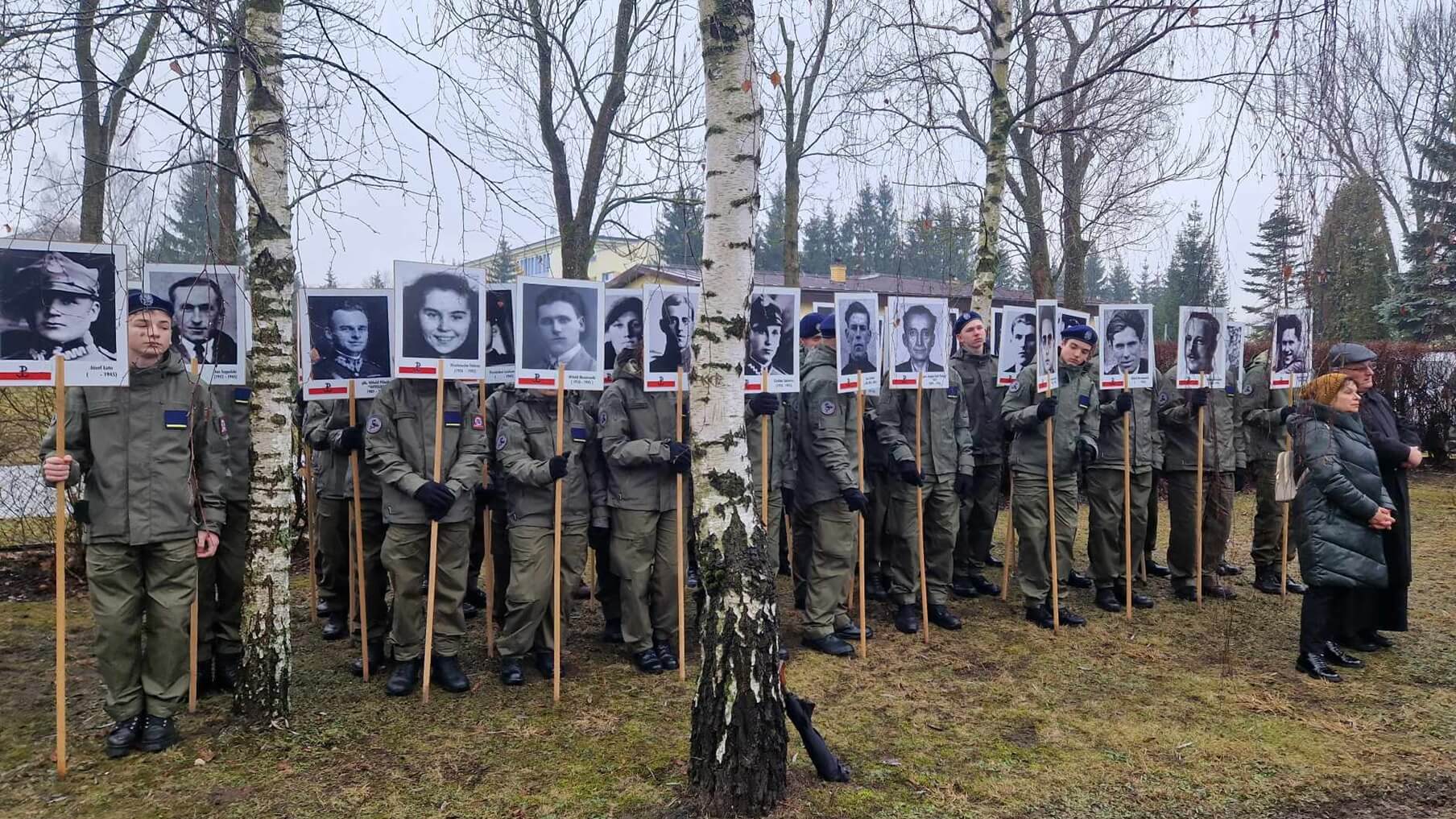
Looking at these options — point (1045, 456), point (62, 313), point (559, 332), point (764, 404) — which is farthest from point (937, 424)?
point (62, 313)

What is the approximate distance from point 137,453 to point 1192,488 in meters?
7.79

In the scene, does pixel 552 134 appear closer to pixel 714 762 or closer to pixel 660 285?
pixel 660 285

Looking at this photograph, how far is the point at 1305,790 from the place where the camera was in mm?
4004

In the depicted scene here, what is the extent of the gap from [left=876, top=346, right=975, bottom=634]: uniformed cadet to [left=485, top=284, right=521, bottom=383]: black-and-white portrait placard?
2848mm

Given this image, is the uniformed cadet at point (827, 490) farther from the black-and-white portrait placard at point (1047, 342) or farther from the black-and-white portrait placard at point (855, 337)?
the black-and-white portrait placard at point (1047, 342)

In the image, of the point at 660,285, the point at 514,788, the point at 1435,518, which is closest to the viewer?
the point at 514,788

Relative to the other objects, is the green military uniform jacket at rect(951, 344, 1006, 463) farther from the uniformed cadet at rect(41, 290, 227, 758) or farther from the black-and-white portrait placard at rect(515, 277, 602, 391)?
the uniformed cadet at rect(41, 290, 227, 758)

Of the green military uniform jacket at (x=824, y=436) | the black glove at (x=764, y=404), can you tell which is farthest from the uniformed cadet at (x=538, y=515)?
the green military uniform jacket at (x=824, y=436)

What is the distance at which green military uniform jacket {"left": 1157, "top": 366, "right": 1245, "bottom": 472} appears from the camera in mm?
7426

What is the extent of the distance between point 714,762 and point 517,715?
1.70 metres

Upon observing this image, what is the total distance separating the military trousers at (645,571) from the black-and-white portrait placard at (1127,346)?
3858 millimetres

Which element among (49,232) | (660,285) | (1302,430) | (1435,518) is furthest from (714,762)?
(1435,518)

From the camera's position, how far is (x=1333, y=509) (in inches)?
217

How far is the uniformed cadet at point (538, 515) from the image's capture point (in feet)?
17.5
